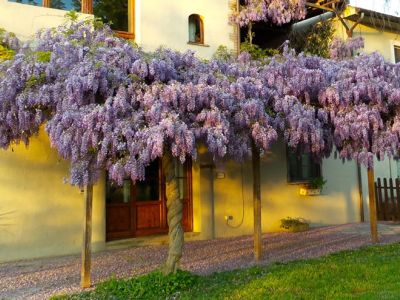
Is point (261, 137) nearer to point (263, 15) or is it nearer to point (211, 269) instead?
point (211, 269)

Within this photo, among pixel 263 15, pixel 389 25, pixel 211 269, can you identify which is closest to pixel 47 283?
pixel 211 269

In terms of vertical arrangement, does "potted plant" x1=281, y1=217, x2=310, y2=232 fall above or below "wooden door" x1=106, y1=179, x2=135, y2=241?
below

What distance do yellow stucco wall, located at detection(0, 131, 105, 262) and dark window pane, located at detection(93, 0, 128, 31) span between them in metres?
2.99

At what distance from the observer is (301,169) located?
13406mm

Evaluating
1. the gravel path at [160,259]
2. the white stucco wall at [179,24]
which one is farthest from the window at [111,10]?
the gravel path at [160,259]

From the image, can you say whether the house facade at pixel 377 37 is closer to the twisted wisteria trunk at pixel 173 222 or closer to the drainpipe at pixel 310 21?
the drainpipe at pixel 310 21

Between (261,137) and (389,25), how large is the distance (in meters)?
9.67

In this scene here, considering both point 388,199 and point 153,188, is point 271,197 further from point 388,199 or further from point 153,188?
point 388,199

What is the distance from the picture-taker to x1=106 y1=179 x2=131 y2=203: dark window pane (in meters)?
10.5

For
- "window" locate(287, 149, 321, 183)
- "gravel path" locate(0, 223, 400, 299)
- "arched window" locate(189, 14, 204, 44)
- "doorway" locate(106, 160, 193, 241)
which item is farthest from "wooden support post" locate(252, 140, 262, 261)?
"window" locate(287, 149, 321, 183)

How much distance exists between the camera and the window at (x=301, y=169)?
1303cm

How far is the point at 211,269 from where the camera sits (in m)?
7.92

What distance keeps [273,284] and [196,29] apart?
Result: 707 centimetres

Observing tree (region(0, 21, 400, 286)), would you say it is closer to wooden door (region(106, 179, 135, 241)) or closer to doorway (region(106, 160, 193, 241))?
wooden door (region(106, 179, 135, 241))
